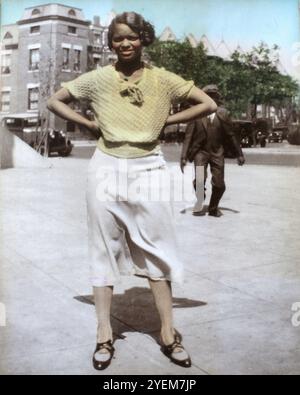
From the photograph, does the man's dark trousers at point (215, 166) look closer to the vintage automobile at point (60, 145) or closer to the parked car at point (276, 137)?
the vintage automobile at point (60, 145)

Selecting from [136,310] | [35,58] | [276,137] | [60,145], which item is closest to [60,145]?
[60,145]

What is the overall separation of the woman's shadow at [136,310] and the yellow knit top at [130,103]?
974mm

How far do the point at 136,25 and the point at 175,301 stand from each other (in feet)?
5.54

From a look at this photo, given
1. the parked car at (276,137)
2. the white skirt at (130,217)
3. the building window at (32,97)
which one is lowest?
the white skirt at (130,217)

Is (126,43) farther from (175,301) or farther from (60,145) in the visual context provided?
(60,145)

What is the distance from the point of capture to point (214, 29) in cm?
308

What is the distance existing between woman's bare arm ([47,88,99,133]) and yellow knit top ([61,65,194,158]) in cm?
→ 3

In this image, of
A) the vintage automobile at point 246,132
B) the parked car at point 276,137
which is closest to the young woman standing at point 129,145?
the vintage automobile at point 246,132

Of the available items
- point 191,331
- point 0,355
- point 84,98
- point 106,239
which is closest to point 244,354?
point 191,331

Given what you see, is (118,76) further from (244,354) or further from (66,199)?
(66,199)

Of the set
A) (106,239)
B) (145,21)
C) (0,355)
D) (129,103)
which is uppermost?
(145,21)

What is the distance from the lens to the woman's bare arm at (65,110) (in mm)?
2551

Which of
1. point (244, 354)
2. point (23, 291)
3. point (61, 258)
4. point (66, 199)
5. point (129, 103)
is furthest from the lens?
point (66, 199)

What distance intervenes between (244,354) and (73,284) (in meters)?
1.42
